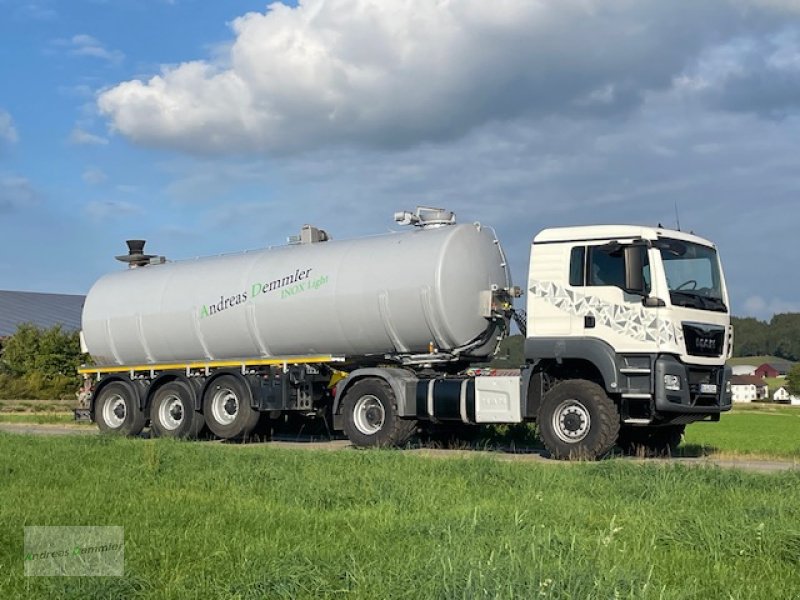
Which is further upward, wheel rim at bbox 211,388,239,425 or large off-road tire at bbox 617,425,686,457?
wheel rim at bbox 211,388,239,425

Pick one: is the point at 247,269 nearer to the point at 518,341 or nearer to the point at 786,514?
the point at 518,341

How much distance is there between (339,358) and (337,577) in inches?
478

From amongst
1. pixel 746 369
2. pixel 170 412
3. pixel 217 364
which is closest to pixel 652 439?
pixel 217 364

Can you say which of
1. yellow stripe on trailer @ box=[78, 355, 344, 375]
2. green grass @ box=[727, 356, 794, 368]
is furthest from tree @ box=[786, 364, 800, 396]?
yellow stripe on trailer @ box=[78, 355, 344, 375]

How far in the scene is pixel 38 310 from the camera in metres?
78.9

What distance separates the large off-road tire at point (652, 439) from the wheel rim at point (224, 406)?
7.70 meters

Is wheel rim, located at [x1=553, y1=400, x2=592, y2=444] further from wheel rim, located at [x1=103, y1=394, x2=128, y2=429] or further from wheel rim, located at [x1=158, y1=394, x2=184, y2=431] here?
wheel rim, located at [x1=103, y1=394, x2=128, y2=429]

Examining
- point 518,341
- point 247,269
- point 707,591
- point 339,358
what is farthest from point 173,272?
point 707,591

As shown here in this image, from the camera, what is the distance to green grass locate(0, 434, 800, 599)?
5.42 meters

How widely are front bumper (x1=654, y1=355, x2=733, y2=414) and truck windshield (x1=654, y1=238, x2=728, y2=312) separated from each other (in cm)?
93

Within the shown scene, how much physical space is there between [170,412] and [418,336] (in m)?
6.61

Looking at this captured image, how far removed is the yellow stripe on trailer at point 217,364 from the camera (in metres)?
18.0

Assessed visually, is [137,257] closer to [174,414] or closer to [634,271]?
[174,414]

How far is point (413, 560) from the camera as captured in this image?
233 inches
